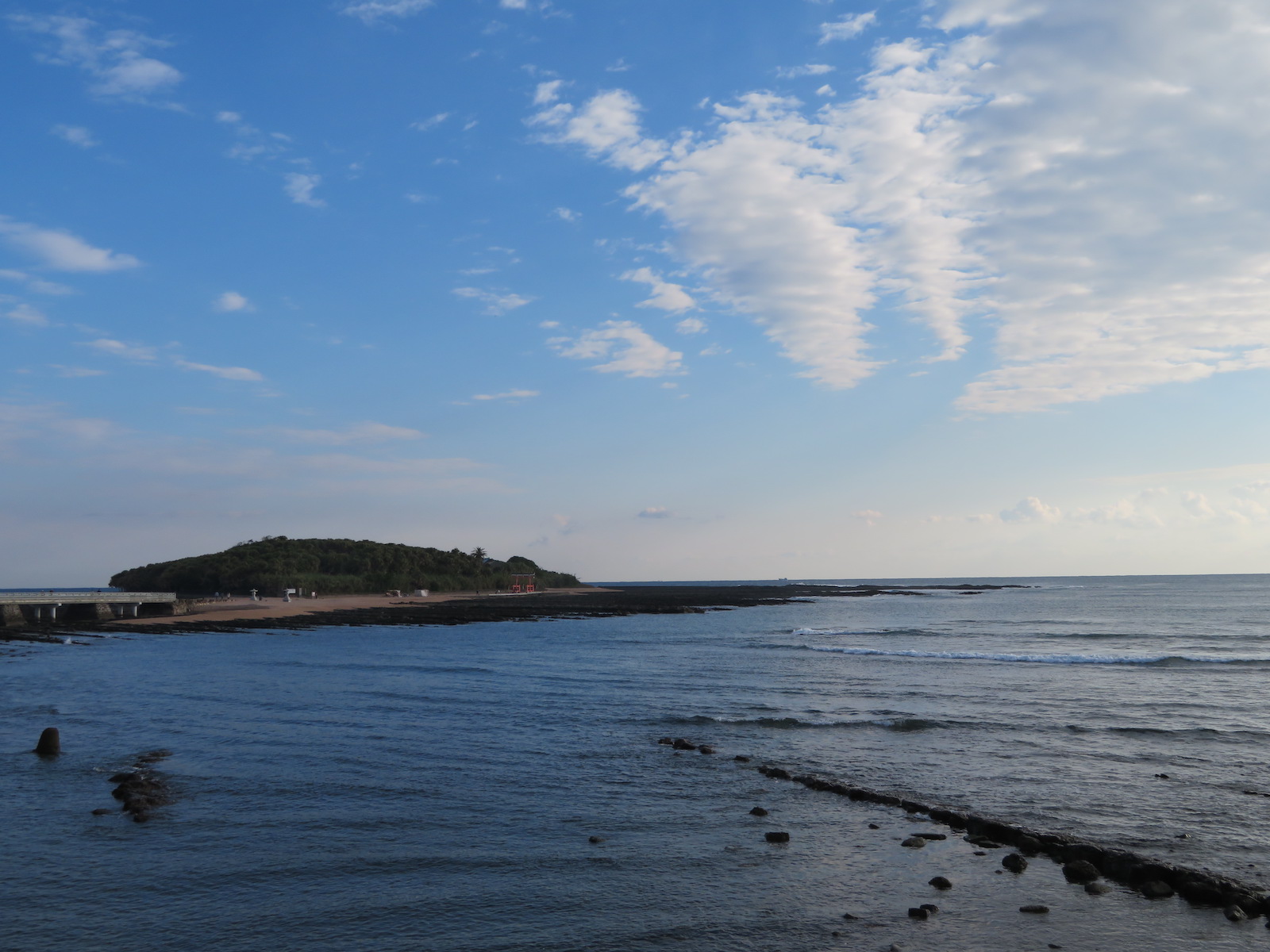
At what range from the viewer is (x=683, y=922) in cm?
976

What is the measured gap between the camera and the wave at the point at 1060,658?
3803 cm

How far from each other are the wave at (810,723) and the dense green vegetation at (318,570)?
10279 centimetres

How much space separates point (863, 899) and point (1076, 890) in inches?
118

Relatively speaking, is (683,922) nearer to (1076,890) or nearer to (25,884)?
(1076,890)

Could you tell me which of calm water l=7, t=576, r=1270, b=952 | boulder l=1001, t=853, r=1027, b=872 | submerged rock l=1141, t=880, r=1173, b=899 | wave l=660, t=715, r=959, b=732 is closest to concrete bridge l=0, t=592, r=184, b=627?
calm water l=7, t=576, r=1270, b=952

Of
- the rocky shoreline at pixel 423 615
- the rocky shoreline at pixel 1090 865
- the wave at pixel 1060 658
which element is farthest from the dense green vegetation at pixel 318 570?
the rocky shoreline at pixel 1090 865

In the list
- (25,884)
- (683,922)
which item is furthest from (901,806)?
(25,884)

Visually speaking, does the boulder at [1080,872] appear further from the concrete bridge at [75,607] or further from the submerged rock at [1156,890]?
the concrete bridge at [75,607]

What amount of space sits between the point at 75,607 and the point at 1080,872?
8350 cm

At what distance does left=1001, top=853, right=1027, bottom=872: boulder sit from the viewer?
11.6 m

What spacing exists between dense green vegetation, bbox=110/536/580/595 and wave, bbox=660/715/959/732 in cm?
10279

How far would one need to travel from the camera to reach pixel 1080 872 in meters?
11.3

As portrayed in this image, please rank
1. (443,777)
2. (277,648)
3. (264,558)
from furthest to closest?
(264,558) → (277,648) → (443,777)

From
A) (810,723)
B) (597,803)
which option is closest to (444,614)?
(810,723)
